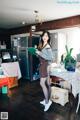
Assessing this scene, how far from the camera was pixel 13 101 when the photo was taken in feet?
11.5

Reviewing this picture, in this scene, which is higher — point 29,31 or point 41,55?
point 29,31

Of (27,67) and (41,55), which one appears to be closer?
(41,55)

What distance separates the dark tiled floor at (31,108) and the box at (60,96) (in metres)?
0.10

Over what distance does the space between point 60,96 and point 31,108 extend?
70 cm

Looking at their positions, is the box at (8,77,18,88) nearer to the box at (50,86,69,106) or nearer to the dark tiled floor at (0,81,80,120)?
the dark tiled floor at (0,81,80,120)

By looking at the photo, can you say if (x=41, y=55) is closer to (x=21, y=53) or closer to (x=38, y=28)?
(x=38, y=28)

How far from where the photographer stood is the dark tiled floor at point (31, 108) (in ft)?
9.00

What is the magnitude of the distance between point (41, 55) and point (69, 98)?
4.67 ft

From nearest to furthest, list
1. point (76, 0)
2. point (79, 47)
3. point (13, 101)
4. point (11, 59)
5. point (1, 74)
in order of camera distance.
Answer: point (76, 0) < point (13, 101) < point (1, 74) < point (11, 59) < point (79, 47)

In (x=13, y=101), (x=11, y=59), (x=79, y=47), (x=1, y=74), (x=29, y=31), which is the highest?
(x=29, y=31)

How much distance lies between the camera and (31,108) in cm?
311

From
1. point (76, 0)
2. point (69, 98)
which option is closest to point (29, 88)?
point (69, 98)

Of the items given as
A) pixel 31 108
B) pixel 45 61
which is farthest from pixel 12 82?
pixel 45 61

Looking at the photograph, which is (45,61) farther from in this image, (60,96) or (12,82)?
(12,82)
